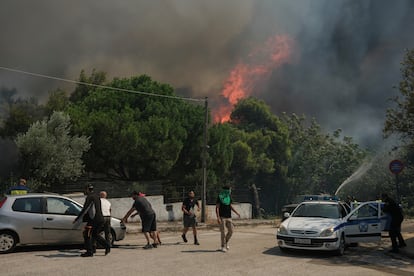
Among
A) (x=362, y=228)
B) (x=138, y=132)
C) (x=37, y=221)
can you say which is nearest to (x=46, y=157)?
(x=138, y=132)

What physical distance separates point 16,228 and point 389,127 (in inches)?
499

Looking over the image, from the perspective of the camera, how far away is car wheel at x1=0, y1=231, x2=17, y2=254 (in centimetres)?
1030

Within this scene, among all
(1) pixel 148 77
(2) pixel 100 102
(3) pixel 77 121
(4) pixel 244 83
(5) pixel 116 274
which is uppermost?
(4) pixel 244 83

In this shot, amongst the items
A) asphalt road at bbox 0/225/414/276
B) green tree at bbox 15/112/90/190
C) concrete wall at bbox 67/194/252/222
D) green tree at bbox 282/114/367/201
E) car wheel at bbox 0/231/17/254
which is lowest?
asphalt road at bbox 0/225/414/276

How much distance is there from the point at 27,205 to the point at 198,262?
476 cm

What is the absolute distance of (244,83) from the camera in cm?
→ 5616

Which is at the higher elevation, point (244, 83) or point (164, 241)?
point (244, 83)

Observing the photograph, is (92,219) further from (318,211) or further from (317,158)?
(317,158)

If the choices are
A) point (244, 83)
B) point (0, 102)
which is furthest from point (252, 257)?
point (244, 83)

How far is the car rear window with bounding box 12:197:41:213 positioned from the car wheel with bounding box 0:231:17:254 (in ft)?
2.01

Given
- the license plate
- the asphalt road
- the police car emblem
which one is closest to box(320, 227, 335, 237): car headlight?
the license plate

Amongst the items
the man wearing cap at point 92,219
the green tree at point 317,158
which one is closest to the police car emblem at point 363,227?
the man wearing cap at point 92,219

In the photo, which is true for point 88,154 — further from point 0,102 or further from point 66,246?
point 66,246

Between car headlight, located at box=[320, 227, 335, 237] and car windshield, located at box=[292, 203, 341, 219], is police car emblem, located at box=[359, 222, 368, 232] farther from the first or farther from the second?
car headlight, located at box=[320, 227, 335, 237]
